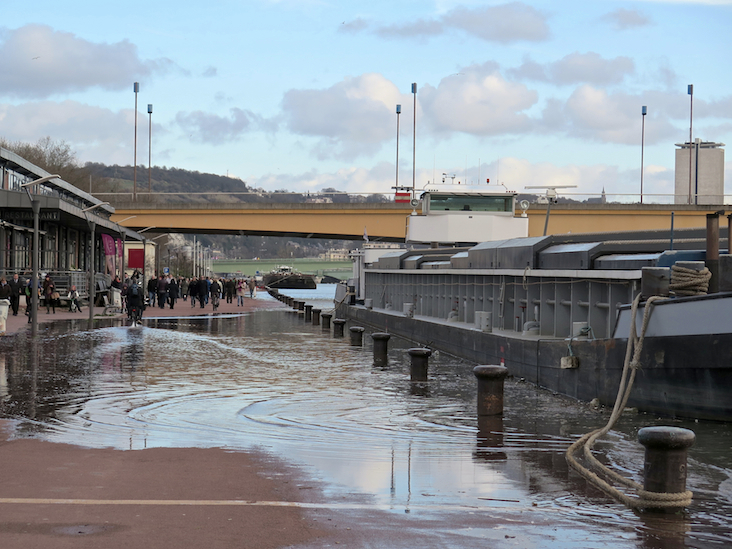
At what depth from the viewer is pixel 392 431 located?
36.6 ft

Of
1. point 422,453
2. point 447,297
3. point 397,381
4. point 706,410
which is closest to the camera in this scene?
point 422,453

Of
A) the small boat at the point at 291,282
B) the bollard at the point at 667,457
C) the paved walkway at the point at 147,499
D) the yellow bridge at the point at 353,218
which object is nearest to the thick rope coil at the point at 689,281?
the bollard at the point at 667,457

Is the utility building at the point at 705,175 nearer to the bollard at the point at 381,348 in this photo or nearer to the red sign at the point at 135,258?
the bollard at the point at 381,348

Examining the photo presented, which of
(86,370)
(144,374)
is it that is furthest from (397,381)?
(86,370)

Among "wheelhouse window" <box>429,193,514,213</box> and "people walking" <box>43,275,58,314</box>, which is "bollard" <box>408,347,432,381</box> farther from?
"people walking" <box>43,275,58,314</box>

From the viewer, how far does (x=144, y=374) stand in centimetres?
1717

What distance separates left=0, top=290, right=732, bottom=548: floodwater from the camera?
275 inches

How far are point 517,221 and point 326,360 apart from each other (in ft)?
55.2

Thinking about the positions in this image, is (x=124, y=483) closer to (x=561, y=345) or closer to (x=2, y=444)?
(x=2, y=444)

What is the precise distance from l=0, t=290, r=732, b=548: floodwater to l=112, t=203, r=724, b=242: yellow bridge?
3794 centimetres

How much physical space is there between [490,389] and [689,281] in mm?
3031

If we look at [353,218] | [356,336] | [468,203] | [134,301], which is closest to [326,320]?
[134,301]

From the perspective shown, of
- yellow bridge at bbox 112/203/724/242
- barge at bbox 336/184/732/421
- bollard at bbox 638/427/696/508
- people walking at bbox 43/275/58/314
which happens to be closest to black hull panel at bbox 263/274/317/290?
yellow bridge at bbox 112/203/724/242

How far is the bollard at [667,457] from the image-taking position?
7.21m
